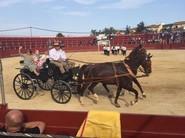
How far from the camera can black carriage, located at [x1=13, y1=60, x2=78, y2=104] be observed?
13.7 m

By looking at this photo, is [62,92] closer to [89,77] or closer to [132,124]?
[89,77]

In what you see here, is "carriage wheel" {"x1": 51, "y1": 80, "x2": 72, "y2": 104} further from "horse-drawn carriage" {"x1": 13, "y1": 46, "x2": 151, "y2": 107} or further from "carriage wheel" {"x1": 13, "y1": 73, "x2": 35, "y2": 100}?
"carriage wheel" {"x1": 13, "y1": 73, "x2": 35, "y2": 100}

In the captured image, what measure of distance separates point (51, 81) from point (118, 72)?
2.91m

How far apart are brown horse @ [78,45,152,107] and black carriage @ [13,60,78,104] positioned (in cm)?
40

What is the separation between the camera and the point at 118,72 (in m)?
13.2

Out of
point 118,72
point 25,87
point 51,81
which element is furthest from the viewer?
point 51,81

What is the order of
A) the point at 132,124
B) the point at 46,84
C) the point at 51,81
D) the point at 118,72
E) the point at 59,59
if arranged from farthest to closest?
the point at 46,84
the point at 51,81
the point at 59,59
the point at 118,72
the point at 132,124

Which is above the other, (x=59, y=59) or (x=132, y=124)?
(x=59, y=59)

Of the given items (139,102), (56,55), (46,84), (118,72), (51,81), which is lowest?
(139,102)

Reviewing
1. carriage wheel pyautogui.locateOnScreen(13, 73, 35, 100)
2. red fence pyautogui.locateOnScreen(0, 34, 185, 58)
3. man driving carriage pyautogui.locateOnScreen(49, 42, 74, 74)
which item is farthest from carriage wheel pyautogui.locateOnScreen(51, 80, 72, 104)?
red fence pyautogui.locateOnScreen(0, 34, 185, 58)

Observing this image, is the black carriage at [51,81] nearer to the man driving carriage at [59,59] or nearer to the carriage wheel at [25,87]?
the carriage wheel at [25,87]

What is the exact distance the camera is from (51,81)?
15.3 metres

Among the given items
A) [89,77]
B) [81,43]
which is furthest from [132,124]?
[81,43]

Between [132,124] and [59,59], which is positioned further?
[59,59]
